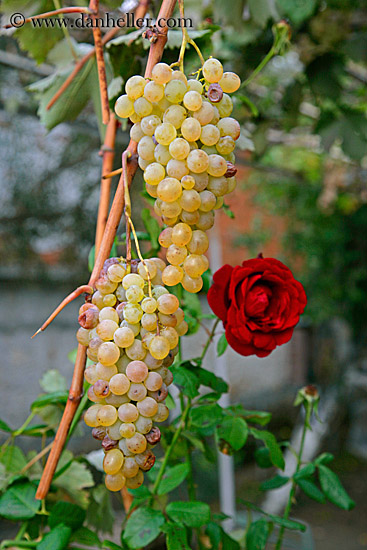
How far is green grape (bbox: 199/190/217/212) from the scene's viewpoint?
28 cm

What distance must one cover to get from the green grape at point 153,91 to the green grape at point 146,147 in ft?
0.07

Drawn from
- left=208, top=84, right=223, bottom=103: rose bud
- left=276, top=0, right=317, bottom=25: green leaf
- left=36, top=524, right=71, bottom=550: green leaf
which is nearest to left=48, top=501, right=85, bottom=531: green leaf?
left=36, top=524, right=71, bottom=550: green leaf

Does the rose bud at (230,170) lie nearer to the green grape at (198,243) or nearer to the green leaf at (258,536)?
the green grape at (198,243)

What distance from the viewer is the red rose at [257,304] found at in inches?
14.5

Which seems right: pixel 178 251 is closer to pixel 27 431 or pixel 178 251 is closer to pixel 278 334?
pixel 278 334

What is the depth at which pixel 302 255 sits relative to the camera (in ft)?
8.95

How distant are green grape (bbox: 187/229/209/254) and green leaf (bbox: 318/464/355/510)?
345 mm

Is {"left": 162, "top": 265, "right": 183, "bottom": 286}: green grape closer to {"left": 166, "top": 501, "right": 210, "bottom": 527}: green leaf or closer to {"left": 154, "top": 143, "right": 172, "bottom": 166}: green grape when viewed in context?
{"left": 154, "top": 143, "right": 172, "bottom": 166}: green grape

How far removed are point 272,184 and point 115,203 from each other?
242 centimetres

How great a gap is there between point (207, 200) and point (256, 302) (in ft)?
0.39

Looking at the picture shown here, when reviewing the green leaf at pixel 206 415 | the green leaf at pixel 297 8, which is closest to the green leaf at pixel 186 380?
the green leaf at pixel 206 415

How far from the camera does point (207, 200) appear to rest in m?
0.28

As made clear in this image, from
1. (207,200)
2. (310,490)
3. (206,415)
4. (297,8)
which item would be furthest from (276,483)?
(297,8)

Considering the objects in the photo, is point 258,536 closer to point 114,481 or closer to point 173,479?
point 173,479
